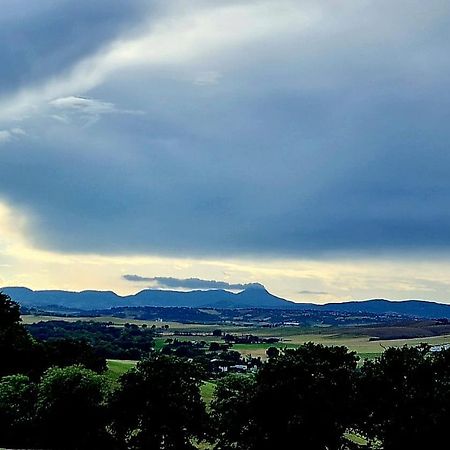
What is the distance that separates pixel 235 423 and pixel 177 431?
211 inches

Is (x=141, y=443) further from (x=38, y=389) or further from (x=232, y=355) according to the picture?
(x=232, y=355)

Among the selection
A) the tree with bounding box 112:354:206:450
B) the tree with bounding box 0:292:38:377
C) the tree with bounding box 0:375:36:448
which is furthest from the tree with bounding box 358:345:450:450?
the tree with bounding box 0:292:38:377

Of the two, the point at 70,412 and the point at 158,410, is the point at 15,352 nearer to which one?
the point at 70,412

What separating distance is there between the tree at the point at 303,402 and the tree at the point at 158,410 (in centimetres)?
633

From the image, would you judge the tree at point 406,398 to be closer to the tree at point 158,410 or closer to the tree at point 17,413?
the tree at point 158,410

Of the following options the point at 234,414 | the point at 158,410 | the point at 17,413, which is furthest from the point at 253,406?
the point at 17,413

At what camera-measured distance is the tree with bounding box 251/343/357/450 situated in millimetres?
51094

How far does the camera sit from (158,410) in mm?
55125

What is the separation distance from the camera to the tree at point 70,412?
55312mm

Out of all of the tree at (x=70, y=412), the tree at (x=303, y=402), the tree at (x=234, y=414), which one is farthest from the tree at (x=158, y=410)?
the tree at (x=303, y=402)

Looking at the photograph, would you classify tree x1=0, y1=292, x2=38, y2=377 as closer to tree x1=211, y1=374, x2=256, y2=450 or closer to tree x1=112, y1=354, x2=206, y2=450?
tree x1=112, y1=354, x2=206, y2=450

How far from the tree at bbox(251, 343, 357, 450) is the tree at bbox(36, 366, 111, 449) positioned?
14650mm

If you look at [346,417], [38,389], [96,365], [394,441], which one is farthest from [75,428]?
[96,365]

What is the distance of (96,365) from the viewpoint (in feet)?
305
